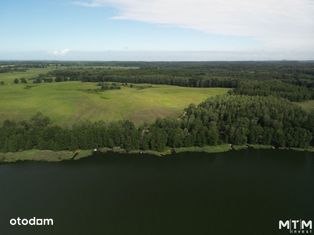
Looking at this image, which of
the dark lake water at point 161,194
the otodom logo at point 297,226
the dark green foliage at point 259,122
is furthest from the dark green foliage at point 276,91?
the otodom logo at point 297,226

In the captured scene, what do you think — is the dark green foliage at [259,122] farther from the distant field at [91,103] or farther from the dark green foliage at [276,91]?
the dark green foliage at [276,91]

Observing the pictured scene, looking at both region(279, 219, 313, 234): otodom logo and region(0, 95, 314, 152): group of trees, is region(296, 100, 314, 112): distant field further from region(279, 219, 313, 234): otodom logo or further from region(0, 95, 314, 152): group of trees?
region(279, 219, 313, 234): otodom logo

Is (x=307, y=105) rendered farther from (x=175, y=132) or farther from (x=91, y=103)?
(x=91, y=103)

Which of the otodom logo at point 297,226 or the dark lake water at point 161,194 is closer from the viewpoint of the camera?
the otodom logo at point 297,226

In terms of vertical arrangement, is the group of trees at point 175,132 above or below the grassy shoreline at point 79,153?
above

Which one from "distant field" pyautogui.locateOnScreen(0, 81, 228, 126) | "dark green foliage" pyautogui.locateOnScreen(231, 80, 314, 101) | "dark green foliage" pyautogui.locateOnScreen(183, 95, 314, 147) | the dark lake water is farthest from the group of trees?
"dark green foliage" pyautogui.locateOnScreen(231, 80, 314, 101)

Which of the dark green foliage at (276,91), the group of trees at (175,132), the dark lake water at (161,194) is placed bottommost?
the dark lake water at (161,194)
